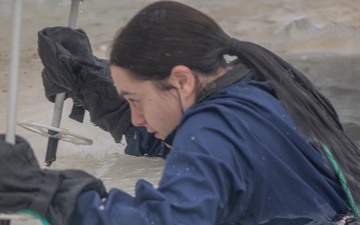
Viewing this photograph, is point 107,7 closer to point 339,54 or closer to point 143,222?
point 339,54

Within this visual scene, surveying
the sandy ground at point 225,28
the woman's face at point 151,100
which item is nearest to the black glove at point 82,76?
the sandy ground at point 225,28

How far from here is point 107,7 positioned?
5934 millimetres

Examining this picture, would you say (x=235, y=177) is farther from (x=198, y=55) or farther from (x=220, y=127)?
(x=198, y=55)

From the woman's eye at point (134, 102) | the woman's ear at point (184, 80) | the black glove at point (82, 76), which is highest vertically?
the woman's ear at point (184, 80)

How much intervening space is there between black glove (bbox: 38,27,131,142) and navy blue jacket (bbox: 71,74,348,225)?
836mm

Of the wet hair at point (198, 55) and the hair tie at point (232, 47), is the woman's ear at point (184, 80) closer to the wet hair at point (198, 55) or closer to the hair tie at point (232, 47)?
the wet hair at point (198, 55)

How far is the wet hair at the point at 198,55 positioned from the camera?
6.16ft

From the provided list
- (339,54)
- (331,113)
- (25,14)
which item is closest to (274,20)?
(339,54)

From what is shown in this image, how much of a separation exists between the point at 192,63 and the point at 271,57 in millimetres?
277

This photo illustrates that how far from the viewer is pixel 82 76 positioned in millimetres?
2729

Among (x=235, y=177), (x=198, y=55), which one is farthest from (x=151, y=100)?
(x=235, y=177)

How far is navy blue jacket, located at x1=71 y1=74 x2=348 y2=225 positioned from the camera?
1677mm

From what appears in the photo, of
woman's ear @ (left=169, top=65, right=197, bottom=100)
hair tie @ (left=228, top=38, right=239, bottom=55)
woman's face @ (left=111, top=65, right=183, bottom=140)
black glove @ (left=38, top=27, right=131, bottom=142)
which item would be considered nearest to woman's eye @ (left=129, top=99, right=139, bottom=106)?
woman's face @ (left=111, top=65, right=183, bottom=140)

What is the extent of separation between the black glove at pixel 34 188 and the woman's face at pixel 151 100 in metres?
0.29
